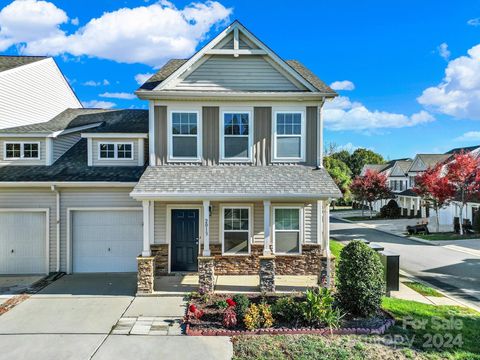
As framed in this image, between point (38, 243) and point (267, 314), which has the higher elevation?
point (38, 243)

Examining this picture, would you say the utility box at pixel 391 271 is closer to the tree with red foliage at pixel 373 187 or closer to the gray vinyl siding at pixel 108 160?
the gray vinyl siding at pixel 108 160

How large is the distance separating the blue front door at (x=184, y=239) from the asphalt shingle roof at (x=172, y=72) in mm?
4568

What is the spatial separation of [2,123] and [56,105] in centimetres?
382

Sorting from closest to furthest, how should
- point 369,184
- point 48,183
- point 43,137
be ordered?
point 48,183, point 43,137, point 369,184

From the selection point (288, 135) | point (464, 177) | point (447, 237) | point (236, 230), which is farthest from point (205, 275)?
point (464, 177)

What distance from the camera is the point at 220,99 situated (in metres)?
11.7

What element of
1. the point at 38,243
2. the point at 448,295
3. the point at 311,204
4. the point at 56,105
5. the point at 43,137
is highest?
the point at 56,105

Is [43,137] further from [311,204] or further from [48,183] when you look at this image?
[311,204]

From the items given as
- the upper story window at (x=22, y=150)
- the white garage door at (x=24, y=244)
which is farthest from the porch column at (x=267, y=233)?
the upper story window at (x=22, y=150)

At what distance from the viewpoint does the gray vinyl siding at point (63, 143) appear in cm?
1305

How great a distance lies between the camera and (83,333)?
7.48 m

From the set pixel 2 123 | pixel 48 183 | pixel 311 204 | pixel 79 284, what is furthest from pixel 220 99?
pixel 2 123

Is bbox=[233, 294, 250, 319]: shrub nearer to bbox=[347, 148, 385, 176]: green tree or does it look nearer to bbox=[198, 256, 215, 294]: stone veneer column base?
bbox=[198, 256, 215, 294]: stone veneer column base

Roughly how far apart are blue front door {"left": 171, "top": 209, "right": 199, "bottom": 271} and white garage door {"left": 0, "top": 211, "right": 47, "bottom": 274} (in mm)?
4590
